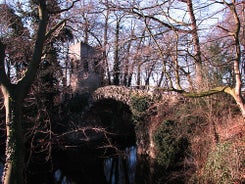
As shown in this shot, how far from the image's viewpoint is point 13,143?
523cm

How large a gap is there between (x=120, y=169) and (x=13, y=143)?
902cm

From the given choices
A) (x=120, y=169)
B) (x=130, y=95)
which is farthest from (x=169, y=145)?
(x=130, y=95)

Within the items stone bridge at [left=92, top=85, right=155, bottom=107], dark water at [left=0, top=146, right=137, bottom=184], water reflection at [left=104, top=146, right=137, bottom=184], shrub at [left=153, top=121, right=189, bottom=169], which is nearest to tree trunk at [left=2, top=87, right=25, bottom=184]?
shrub at [left=153, top=121, right=189, bottom=169]

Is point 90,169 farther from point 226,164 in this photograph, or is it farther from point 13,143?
point 13,143

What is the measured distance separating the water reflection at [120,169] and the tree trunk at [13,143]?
5.79m

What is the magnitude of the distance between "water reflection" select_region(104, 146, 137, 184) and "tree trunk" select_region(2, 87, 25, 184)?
19.0 ft

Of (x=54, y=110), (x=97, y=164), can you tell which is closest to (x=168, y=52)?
(x=97, y=164)

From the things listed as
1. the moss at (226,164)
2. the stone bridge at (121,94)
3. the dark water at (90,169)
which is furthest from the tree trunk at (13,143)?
the stone bridge at (121,94)

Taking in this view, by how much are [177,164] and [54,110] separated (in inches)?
409

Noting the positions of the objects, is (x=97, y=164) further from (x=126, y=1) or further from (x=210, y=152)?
(x=126, y=1)

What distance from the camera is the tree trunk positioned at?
5141 millimetres

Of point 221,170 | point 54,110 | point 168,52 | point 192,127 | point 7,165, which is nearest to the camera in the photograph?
point 7,165

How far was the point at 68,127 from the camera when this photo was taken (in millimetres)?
18969

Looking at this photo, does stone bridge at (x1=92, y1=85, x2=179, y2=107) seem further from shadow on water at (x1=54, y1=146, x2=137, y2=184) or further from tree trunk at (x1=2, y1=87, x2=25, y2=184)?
tree trunk at (x1=2, y1=87, x2=25, y2=184)
